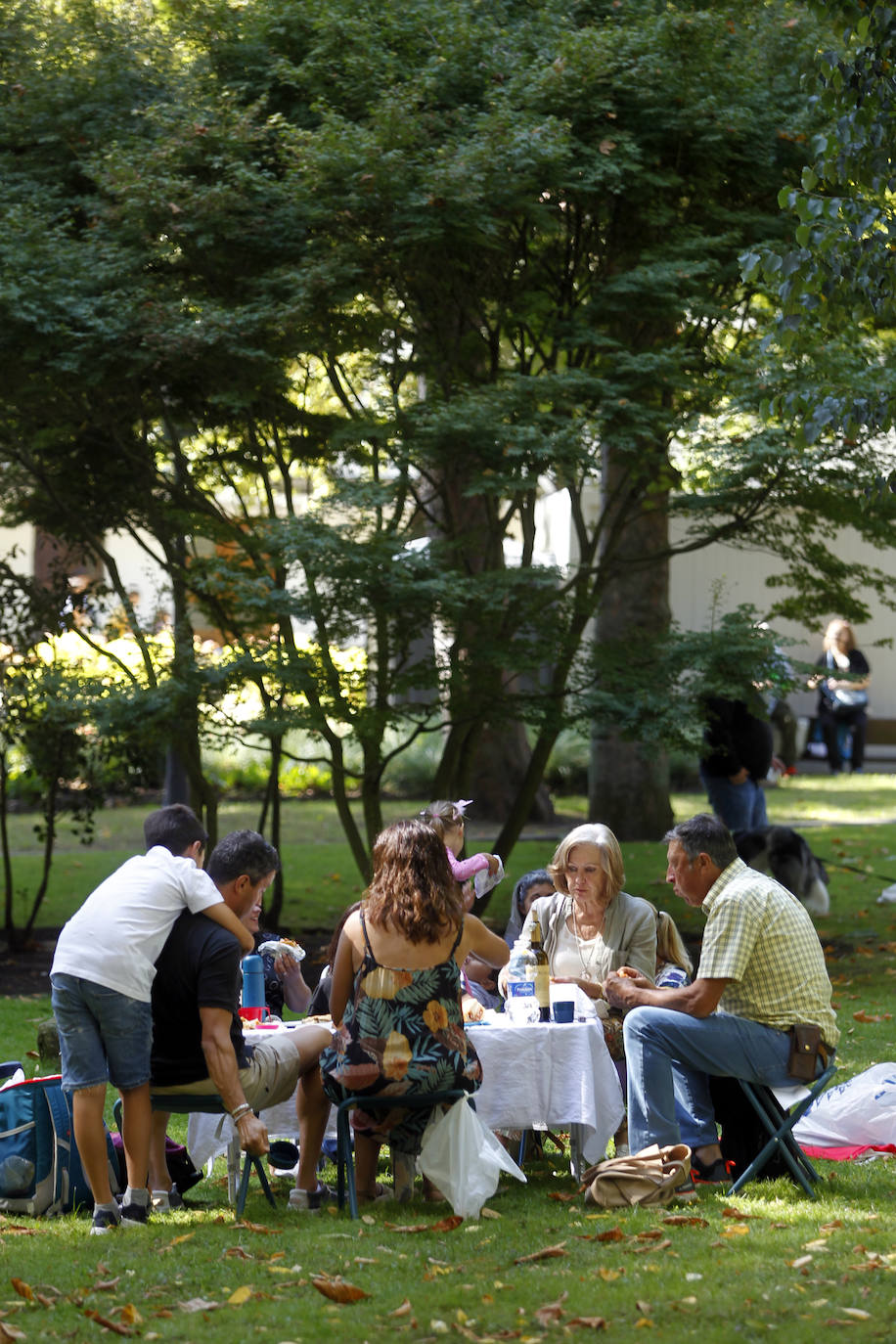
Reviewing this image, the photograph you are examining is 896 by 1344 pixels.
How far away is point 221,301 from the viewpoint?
9852mm

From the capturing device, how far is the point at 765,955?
217 inches

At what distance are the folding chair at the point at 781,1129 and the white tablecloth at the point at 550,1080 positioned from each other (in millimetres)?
512

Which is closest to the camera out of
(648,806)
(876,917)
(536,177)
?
(536,177)

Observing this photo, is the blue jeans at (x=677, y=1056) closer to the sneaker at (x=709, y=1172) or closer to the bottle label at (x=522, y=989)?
the sneaker at (x=709, y=1172)

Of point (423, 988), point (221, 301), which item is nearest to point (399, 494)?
point (221, 301)

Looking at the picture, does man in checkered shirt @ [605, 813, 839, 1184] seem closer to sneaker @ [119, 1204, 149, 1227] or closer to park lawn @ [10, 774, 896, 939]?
sneaker @ [119, 1204, 149, 1227]

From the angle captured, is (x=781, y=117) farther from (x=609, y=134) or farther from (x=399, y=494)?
(x=399, y=494)

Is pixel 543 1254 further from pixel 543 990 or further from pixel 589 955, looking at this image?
pixel 589 955

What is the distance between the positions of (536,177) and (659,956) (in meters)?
5.22

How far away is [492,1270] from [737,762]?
7.15m

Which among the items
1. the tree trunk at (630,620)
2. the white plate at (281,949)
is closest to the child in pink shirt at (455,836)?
the white plate at (281,949)

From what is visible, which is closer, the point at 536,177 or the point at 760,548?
the point at 536,177

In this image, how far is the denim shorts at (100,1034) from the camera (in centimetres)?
521

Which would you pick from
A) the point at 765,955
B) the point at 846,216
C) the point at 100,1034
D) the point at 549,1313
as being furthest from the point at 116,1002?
the point at 846,216
